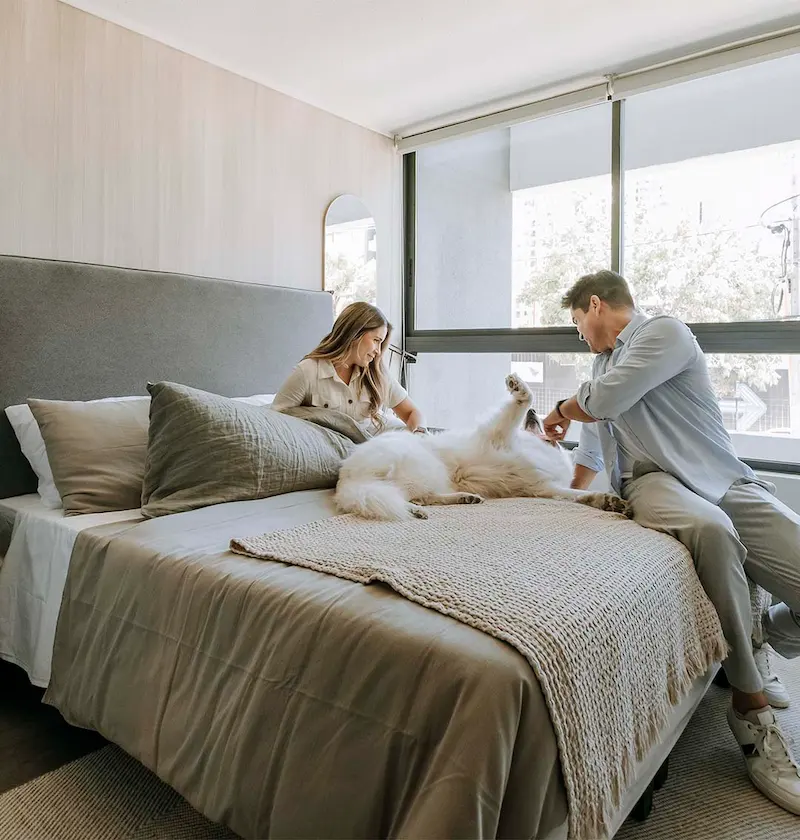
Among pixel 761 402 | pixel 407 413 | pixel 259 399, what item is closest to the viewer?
pixel 259 399

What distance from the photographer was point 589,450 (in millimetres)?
2527

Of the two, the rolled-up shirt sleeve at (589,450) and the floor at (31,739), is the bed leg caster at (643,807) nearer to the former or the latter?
the rolled-up shirt sleeve at (589,450)

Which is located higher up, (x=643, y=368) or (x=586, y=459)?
(x=643, y=368)

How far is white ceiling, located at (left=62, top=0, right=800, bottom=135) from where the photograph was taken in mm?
2525

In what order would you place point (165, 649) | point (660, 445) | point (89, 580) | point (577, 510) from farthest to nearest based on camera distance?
1. point (660, 445)
2. point (577, 510)
3. point (89, 580)
4. point (165, 649)

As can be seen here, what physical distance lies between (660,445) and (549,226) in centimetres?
200

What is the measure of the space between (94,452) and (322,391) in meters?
0.86

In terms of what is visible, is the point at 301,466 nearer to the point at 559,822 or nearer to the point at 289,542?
the point at 289,542

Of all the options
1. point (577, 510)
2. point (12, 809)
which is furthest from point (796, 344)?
point (12, 809)

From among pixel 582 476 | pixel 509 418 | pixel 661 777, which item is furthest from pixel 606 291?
pixel 661 777

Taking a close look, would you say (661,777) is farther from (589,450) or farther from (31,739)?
(31,739)

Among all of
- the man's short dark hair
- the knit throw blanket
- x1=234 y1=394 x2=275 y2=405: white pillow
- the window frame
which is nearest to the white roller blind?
the window frame

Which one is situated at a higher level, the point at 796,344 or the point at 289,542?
the point at 796,344

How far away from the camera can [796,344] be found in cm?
284
